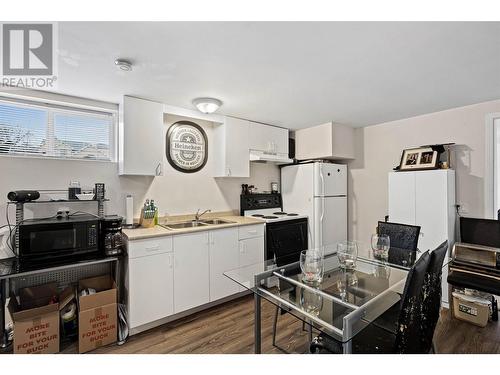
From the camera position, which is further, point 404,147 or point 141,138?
point 404,147

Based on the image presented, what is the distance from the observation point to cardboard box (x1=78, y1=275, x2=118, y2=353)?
1.94m

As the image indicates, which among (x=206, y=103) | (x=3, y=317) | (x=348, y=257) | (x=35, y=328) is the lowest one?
(x=35, y=328)

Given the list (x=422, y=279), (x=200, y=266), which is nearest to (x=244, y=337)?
(x=200, y=266)

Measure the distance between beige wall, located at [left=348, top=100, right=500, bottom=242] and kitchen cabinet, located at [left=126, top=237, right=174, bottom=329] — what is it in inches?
115

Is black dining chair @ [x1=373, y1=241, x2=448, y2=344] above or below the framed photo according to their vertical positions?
below

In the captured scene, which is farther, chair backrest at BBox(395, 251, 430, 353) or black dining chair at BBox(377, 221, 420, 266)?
black dining chair at BBox(377, 221, 420, 266)

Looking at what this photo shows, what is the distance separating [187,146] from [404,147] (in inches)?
116

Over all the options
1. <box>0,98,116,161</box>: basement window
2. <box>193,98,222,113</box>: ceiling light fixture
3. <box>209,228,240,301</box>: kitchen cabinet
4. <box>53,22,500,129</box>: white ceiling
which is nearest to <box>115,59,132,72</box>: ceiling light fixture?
<box>53,22,500,129</box>: white ceiling

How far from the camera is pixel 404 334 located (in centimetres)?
124

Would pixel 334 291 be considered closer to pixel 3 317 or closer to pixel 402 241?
pixel 402 241

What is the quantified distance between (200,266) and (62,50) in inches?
83.4

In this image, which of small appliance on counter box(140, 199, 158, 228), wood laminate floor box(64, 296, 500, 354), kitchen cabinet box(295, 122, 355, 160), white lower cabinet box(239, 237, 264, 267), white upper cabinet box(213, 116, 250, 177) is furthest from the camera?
kitchen cabinet box(295, 122, 355, 160)

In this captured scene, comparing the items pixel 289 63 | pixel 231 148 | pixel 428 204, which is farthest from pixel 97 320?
pixel 428 204

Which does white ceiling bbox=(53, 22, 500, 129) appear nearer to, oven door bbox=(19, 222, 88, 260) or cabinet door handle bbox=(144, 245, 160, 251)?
oven door bbox=(19, 222, 88, 260)
